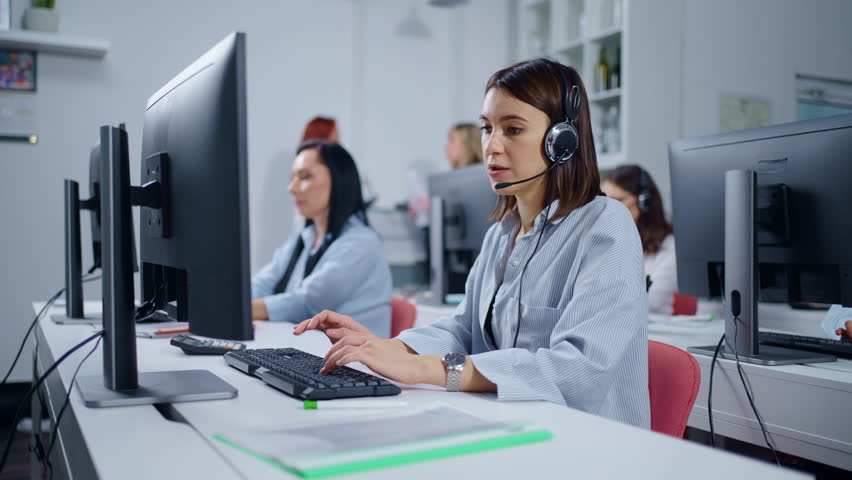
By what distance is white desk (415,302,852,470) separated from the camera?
4.22 ft

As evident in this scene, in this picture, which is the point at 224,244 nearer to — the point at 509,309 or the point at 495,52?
the point at 509,309

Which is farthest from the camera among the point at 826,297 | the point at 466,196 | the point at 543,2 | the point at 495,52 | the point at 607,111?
the point at 495,52

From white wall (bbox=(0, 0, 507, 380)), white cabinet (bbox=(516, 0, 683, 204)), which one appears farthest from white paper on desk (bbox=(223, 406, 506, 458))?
white cabinet (bbox=(516, 0, 683, 204))

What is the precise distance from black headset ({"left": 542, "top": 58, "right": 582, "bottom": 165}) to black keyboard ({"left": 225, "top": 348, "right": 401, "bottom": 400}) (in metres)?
0.57

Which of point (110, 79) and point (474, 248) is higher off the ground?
point (110, 79)

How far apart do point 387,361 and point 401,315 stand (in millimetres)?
1201

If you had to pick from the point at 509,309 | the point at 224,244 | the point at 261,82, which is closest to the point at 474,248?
the point at 509,309

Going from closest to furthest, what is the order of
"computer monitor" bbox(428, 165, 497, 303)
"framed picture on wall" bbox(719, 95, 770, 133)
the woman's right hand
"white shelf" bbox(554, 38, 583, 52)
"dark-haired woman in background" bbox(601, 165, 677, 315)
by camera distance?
the woman's right hand < "computer monitor" bbox(428, 165, 497, 303) < "dark-haired woman in background" bbox(601, 165, 677, 315) < "framed picture on wall" bbox(719, 95, 770, 133) < "white shelf" bbox(554, 38, 583, 52)

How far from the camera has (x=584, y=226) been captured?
49.0 inches

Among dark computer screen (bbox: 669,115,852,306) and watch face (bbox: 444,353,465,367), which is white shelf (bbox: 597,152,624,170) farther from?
watch face (bbox: 444,353,465,367)

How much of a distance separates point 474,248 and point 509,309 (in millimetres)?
1273

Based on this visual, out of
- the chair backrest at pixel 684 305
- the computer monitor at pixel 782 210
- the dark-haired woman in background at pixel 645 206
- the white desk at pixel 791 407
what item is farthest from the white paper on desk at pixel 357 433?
the dark-haired woman in background at pixel 645 206

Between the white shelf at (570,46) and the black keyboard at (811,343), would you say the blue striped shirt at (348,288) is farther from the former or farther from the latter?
the white shelf at (570,46)

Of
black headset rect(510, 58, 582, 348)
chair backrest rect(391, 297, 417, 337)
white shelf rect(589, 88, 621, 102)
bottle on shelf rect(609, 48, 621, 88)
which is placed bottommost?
chair backrest rect(391, 297, 417, 337)
